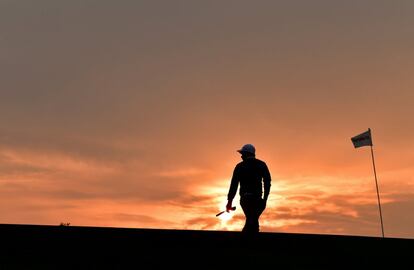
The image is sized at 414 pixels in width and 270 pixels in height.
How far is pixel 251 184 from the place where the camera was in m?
16.7

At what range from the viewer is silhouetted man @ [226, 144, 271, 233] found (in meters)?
16.6

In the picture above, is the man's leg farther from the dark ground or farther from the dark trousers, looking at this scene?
the dark ground

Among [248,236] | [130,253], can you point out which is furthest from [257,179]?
[130,253]

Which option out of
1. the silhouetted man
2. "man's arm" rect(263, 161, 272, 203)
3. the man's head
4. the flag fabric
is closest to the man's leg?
the silhouetted man

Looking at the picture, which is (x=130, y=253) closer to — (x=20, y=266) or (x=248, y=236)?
(x=20, y=266)

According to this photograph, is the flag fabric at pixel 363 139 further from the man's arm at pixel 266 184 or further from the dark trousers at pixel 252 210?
the dark trousers at pixel 252 210

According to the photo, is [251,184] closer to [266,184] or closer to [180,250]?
[266,184]

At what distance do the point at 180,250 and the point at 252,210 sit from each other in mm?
3812

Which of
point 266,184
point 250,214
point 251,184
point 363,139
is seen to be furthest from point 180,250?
point 363,139

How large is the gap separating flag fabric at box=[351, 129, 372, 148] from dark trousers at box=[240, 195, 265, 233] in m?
13.1

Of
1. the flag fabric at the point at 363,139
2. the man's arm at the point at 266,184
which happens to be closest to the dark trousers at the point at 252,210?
the man's arm at the point at 266,184

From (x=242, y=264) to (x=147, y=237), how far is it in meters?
2.32

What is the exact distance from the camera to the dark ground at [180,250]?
11.8 m

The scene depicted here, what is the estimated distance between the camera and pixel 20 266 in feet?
36.3
